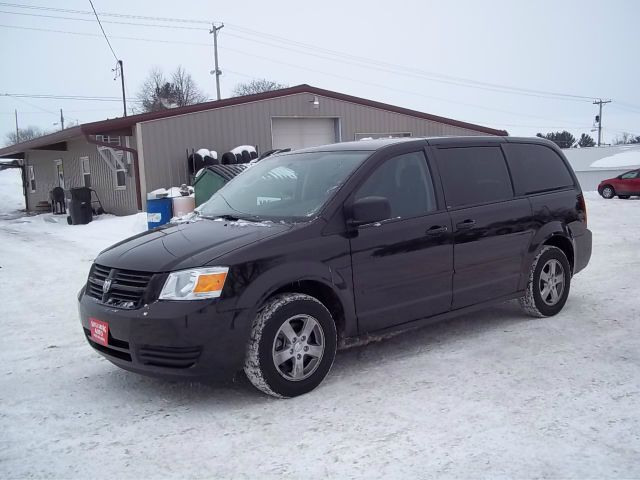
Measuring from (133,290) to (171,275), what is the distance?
327 millimetres

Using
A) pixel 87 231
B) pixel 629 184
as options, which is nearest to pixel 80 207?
pixel 87 231

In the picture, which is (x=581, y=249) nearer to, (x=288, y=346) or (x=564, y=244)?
(x=564, y=244)

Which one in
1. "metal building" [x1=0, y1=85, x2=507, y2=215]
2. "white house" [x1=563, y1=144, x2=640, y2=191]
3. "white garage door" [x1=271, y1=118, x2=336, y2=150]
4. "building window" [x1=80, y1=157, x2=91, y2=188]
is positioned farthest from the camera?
"white house" [x1=563, y1=144, x2=640, y2=191]

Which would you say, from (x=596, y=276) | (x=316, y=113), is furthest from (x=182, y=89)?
(x=596, y=276)

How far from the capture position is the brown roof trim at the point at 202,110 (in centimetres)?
1712

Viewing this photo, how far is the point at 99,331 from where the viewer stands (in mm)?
3986

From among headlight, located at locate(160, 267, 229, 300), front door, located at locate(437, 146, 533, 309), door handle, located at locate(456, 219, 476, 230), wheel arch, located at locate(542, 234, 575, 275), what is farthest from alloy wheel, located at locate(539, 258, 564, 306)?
headlight, located at locate(160, 267, 229, 300)

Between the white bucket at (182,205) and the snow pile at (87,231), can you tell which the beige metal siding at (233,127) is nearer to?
the snow pile at (87,231)

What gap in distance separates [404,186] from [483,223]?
33.9 inches

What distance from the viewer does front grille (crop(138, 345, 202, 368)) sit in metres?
3.63

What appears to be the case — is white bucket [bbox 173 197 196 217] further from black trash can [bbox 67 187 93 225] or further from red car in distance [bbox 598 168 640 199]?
red car in distance [bbox 598 168 640 199]

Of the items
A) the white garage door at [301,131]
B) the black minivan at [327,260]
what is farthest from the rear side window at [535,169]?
the white garage door at [301,131]

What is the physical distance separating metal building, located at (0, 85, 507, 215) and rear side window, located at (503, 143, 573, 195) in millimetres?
13293

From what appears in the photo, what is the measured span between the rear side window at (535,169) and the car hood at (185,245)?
265cm
